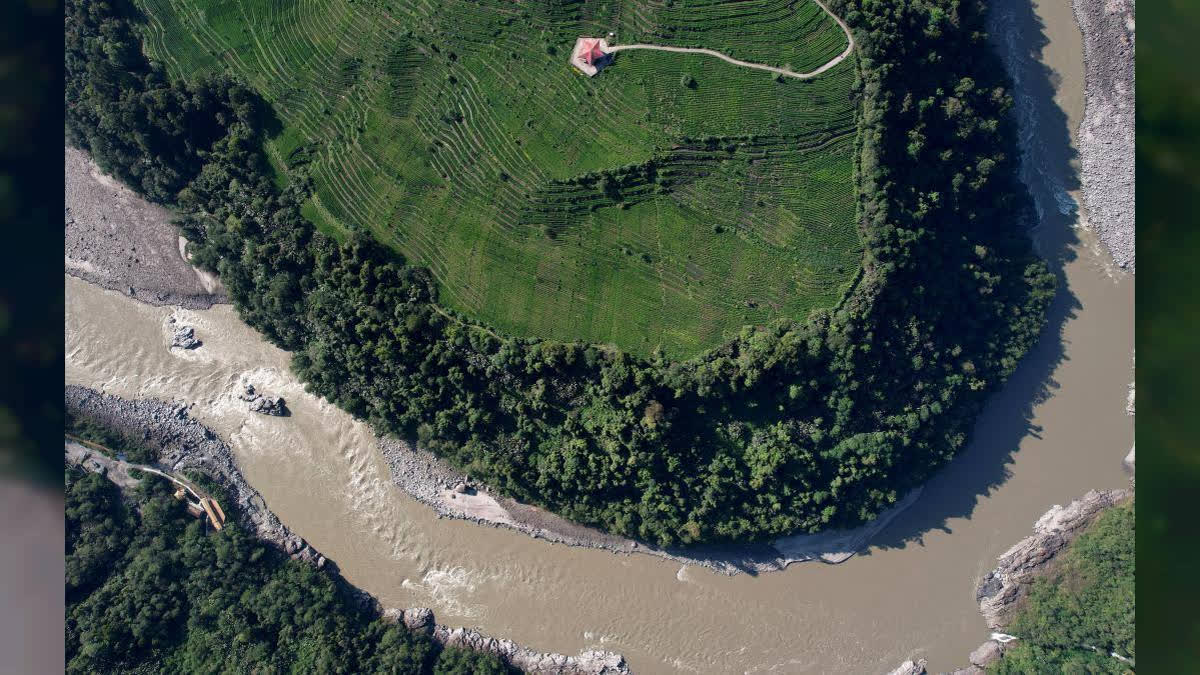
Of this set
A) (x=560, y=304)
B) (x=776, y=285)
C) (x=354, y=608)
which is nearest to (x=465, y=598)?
(x=354, y=608)

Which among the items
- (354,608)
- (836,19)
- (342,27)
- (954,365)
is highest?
(836,19)

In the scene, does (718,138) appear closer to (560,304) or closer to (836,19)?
(836,19)

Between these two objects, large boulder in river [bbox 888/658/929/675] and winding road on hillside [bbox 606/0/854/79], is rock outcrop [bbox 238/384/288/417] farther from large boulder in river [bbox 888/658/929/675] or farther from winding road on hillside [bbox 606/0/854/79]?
large boulder in river [bbox 888/658/929/675]

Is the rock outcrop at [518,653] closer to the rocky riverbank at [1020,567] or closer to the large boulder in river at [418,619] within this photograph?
the large boulder in river at [418,619]

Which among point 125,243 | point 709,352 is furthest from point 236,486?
point 709,352

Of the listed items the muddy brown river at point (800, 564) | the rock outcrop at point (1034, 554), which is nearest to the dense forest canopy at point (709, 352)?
the muddy brown river at point (800, 564)
